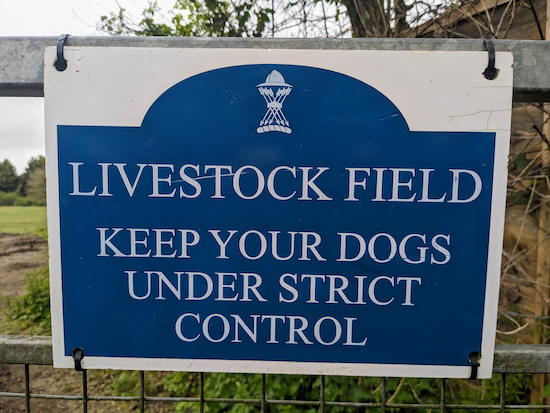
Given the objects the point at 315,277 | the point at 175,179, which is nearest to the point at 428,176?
the point at 315,277

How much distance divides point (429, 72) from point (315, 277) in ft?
2.53

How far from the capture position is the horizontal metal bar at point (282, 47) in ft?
3.66

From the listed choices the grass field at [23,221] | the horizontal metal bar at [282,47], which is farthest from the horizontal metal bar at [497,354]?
the grass field at [23,221]

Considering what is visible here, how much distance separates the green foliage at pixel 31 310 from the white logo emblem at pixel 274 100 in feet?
14.5

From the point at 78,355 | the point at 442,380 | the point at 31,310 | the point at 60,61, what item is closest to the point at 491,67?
the point at 442,380

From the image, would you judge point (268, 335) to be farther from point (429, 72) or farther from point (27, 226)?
point (27, 226)

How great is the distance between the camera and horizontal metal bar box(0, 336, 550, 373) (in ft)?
3.89

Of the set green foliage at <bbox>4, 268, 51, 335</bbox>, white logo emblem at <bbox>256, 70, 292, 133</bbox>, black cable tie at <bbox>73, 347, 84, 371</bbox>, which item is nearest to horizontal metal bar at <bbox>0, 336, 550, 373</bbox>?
black cable tie at <bbox>73, 347, 84, 371</bbox>

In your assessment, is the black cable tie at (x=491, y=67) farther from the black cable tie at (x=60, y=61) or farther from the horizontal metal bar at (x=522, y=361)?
the black cable tie at (x=60, y=61)

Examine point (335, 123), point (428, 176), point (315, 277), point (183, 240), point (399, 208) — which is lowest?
point (315, 277)

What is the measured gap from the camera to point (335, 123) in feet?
3.65

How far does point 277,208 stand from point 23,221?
8.22 metres

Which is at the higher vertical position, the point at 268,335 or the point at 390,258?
the point at 390,258

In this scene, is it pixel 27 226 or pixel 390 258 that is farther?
pixel 27 226
